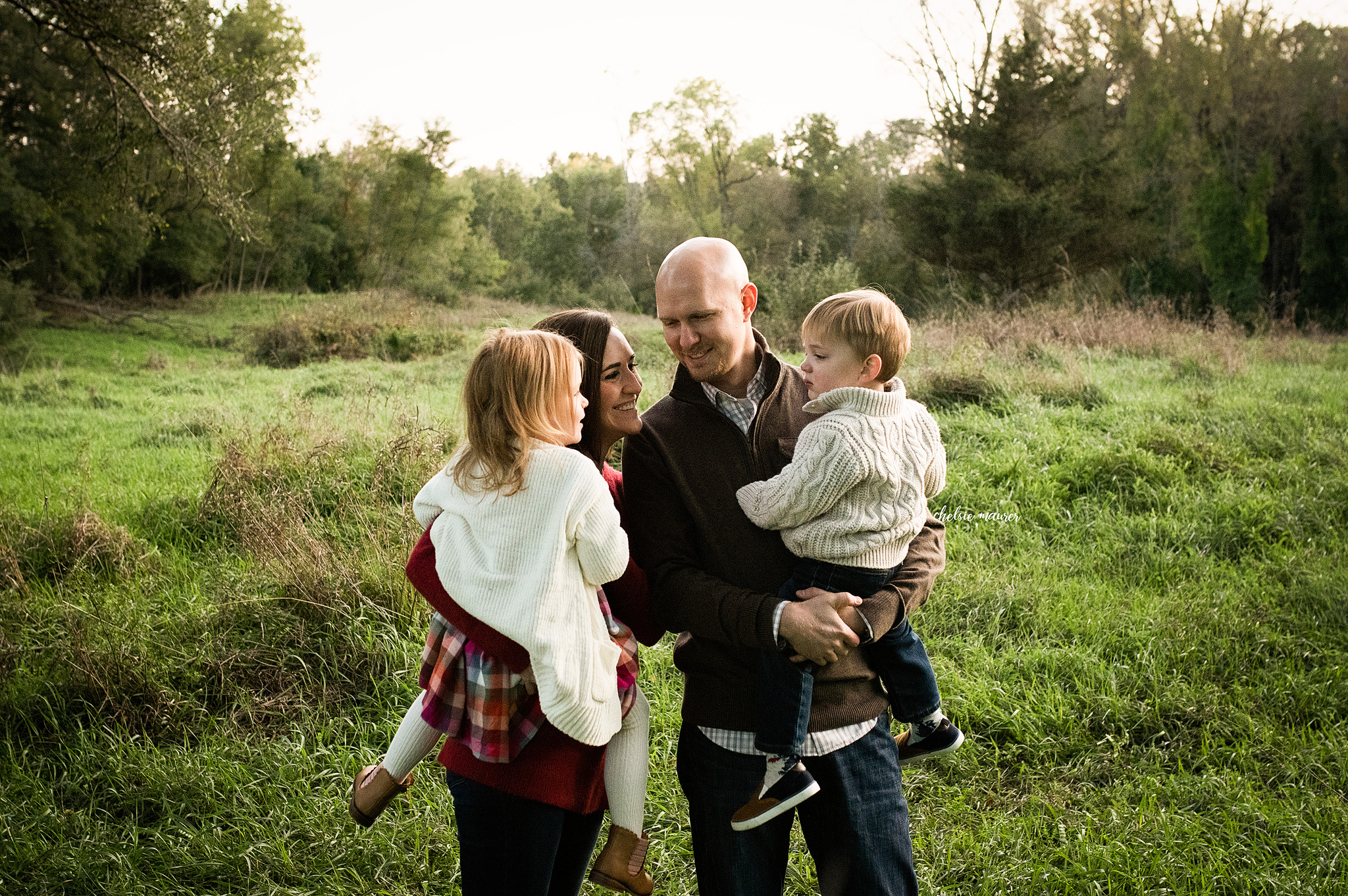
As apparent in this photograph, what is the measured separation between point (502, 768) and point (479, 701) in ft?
0.49

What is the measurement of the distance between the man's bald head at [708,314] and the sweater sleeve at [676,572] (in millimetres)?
270

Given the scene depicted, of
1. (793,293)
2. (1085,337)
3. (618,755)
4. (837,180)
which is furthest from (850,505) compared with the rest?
(837,180)

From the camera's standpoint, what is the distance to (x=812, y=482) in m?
1.88

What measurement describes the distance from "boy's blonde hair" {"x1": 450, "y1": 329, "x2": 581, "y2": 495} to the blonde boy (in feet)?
1.70

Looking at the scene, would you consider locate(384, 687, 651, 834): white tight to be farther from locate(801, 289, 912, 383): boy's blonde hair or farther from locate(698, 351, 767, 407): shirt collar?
locate(801, 289, 912, 383): boy's blonde hair

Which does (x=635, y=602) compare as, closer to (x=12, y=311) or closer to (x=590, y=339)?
(x=590, y=339)

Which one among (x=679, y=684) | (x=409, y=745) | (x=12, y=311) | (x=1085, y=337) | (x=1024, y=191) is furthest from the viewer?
(x=1024, y=191)

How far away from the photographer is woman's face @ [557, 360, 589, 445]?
6.09ft

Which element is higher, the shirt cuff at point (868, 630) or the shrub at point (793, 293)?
the shrub at point (793, 293)

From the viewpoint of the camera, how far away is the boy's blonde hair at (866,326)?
2.09 meters

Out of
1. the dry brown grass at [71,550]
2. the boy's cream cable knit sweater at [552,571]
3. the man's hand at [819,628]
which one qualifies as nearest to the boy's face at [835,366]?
the man's hand at [819,628]

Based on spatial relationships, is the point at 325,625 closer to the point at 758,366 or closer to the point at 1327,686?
the point at 758,366

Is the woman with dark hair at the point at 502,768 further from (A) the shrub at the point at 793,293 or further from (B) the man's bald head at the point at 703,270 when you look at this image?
(A) the shrub at the point at 793,293

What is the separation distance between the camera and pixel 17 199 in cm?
1916
